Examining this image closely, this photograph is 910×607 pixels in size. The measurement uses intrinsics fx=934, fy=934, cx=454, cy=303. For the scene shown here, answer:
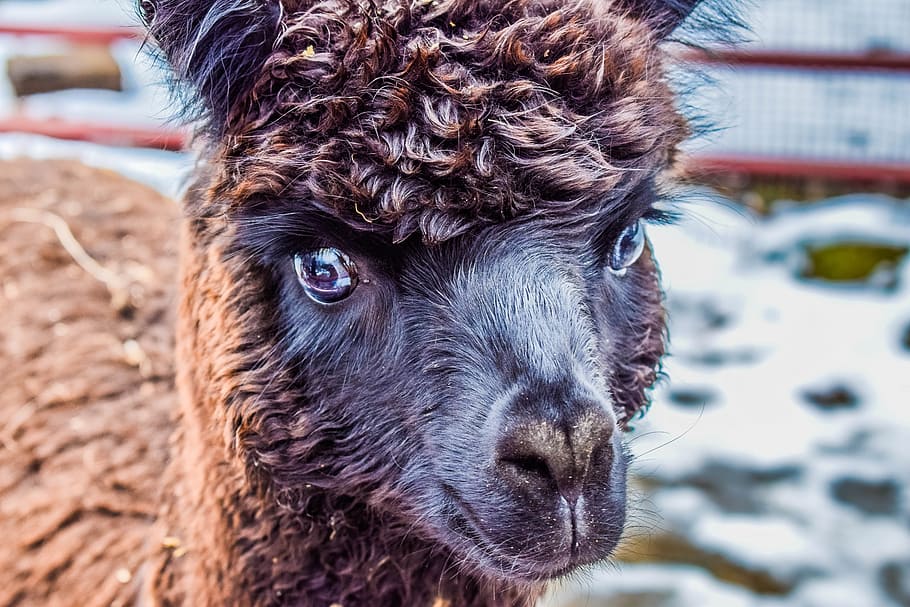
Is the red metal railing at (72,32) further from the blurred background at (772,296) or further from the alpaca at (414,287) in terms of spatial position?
the alpaca at (414,287)

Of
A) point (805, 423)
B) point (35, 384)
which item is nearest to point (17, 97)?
point (35, 384)

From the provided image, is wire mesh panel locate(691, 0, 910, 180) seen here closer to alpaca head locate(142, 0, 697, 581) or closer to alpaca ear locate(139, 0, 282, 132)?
alpaca head locate(142, 0, 697, 581)

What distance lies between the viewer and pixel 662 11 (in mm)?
2135

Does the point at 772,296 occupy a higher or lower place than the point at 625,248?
lower

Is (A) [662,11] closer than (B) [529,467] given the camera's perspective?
No

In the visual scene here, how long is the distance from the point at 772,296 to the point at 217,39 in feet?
19.6

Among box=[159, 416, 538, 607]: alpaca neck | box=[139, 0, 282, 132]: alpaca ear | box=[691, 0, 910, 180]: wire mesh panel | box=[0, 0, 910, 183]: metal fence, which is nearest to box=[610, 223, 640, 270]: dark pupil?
box=[159, 416, 538, 607]: alpaca neck

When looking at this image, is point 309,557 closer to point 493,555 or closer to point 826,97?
point 493,555

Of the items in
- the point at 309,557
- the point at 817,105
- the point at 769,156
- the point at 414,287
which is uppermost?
the point at 414,287

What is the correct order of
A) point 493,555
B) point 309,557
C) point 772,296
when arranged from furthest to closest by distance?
point 772,296 < point 309,557 < point 493,555

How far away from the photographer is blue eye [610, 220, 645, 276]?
80.7 inches

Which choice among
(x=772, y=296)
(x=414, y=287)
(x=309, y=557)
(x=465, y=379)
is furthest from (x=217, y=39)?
(x=772, y=296)

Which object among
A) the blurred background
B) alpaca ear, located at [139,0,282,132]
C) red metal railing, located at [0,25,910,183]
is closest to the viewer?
alpaca ear, located at [139,0,282,132]

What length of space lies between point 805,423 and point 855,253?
6.89 ft
